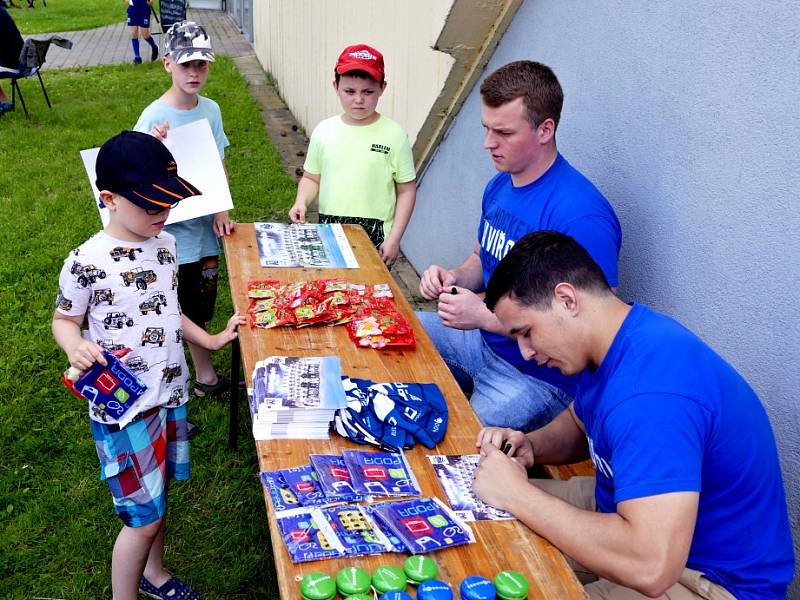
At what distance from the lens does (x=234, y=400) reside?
13.0 feet

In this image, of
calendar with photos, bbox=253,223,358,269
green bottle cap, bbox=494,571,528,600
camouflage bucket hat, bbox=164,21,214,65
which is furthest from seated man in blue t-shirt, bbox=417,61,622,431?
camouflage bucket hat, bbox=164,21,214,65

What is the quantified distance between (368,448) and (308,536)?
0.47 m

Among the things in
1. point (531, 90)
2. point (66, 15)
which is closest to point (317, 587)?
point (531, 90)

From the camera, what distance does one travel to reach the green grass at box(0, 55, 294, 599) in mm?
3320

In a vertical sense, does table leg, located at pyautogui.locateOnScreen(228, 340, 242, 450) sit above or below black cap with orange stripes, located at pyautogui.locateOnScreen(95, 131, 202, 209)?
below

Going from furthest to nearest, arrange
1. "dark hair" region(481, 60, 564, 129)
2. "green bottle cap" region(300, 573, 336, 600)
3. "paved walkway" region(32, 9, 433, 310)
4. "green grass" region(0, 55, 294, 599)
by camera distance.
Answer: "paved walkway" region(32, 9, 433, 310), "green grass" region(0, 55, 294, 599), "dark hair" region(481, 60, 564, 129), "green bottle cap" region(300, 573, 336, 600)

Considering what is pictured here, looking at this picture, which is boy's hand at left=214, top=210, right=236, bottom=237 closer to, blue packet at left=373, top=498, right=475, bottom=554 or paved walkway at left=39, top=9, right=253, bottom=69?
blue packet at left=373, top=498, right=475, bottom=554

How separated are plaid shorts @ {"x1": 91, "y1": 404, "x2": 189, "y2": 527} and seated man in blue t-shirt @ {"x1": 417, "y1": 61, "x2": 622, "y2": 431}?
1.22 metres

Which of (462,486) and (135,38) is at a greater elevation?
(462,486)

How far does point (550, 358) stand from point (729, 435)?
0.52 metres

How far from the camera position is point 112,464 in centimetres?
263

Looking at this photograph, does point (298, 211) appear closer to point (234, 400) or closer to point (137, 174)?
point (234, 400)

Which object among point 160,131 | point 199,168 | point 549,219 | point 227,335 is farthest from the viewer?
point 199,168

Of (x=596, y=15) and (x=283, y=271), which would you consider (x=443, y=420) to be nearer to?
(x=283, y=271)
